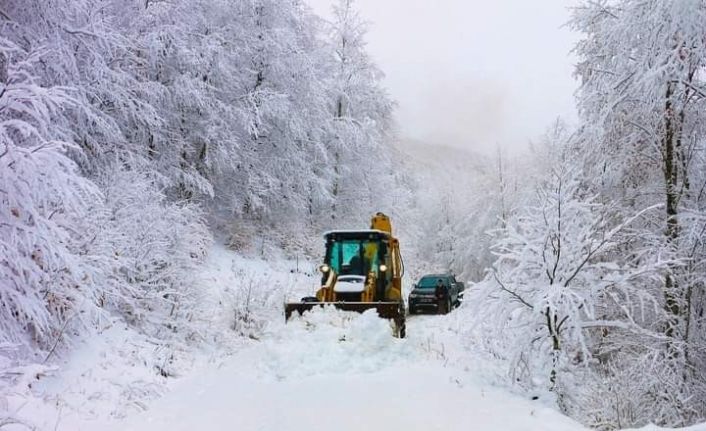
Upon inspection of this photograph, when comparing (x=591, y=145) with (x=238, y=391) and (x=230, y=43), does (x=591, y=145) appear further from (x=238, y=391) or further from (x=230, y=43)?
(x=230, y=43)

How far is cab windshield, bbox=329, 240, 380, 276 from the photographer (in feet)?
41.4

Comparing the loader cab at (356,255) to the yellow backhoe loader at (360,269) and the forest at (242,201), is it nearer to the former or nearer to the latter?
the yellow backhoe loader at (360,269)

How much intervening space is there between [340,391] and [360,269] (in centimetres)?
554

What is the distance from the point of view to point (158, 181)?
14.5 m

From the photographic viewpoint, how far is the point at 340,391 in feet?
23.7

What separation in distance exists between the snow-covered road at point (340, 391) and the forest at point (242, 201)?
1.11 m

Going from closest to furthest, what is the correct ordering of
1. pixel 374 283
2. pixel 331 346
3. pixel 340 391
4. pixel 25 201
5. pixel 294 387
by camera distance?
pixel 25 201 → pixel 340 391 → pixel 294 387 → pixel 331 346 → pixel 374 283

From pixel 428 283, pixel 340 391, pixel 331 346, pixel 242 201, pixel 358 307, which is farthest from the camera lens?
pixel 428 283

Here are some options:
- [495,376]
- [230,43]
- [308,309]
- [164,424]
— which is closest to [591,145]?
[495,376]

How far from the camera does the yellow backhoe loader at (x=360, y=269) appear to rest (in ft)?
37.4

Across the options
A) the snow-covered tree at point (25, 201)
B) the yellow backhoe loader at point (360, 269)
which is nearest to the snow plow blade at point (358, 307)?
the yellow backhoe loader at point (360, 269)

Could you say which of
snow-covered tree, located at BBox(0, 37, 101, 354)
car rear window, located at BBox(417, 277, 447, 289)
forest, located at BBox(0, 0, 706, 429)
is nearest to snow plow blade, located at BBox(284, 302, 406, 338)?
forest, located at BBox(0, 0, 706, 429)

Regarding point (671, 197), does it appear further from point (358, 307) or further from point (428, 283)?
point (428, 283)

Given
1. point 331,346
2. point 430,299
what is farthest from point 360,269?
point 430,299
